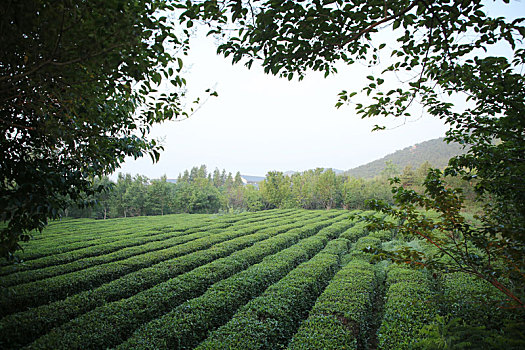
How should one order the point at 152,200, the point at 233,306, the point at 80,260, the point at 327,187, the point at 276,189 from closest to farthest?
the point at 233,306 → the point at 80,260 → the point at 152,200 → the point at 276,189 → the point at 327,187

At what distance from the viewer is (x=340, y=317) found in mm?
5223

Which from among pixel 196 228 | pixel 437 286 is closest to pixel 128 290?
pixel 437 286

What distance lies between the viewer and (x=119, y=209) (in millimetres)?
40625

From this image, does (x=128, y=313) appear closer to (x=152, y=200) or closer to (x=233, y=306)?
(x=233, y=306)

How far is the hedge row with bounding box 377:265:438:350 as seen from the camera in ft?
14.3

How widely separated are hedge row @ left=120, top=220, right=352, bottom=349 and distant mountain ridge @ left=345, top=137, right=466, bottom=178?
7308cm

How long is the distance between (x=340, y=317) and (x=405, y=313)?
1.49 meters

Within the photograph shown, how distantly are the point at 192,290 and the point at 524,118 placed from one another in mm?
7857

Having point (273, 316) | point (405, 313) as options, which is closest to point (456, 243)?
point (405, 313)

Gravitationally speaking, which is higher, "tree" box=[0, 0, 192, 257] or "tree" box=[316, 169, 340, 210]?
"tree" box=[0, 0, 192, 257]

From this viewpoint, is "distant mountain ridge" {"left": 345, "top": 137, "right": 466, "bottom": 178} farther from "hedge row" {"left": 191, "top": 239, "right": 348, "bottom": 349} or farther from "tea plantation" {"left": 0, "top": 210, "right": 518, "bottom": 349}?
"hedge row" {"left": 191, "top": 239, "right": 348, "bottom": 349}

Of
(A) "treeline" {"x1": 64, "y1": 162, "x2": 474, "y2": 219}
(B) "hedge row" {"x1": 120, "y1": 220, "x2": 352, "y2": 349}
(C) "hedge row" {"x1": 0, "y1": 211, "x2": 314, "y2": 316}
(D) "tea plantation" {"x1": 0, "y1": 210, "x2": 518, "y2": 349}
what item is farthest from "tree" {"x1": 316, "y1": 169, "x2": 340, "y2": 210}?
(C) "hedge row" {"x1": 0, "y1": 211, "x2": 314, "y2": 316}

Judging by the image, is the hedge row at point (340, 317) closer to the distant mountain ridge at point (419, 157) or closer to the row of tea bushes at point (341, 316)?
the row of tea bushes at point (341, 316)

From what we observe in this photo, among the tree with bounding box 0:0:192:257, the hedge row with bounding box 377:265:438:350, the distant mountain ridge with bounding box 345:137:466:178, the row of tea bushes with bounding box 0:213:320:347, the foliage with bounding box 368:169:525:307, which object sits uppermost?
the distant mountain ridge with bounding box 345:137:466:178
